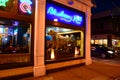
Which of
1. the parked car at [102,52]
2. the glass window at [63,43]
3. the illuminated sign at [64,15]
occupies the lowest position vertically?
the parked car at [102,52]

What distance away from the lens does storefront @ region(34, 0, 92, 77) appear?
418 inches

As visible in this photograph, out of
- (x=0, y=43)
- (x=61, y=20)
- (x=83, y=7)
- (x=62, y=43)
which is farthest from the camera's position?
(x=83, y=7)

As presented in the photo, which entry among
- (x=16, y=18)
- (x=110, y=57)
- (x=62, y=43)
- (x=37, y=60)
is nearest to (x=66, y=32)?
(x=62, y=43)

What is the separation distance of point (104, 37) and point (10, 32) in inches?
1077

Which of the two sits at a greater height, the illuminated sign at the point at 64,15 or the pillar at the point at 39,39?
the illuminated sign at the point at 64,15

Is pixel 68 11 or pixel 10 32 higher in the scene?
pixel 68 11

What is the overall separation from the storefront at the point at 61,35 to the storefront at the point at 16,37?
0.42 m

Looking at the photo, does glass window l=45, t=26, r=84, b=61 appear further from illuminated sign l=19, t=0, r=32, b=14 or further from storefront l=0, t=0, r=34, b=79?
illuminated sign l=19, t=0, r=32, b=14

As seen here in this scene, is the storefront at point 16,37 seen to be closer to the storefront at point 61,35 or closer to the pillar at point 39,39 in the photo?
the pillar at point 39,39

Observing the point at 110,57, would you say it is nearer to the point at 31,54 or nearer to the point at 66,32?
the point at 66,32

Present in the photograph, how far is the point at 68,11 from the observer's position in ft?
44.1

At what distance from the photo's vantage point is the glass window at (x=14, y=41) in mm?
9406

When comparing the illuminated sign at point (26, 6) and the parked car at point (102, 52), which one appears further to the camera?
the parked car at point (102, 52)

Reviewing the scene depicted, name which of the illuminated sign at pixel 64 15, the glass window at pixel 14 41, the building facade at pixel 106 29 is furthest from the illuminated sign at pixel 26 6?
the building facade at pixel 106 29
